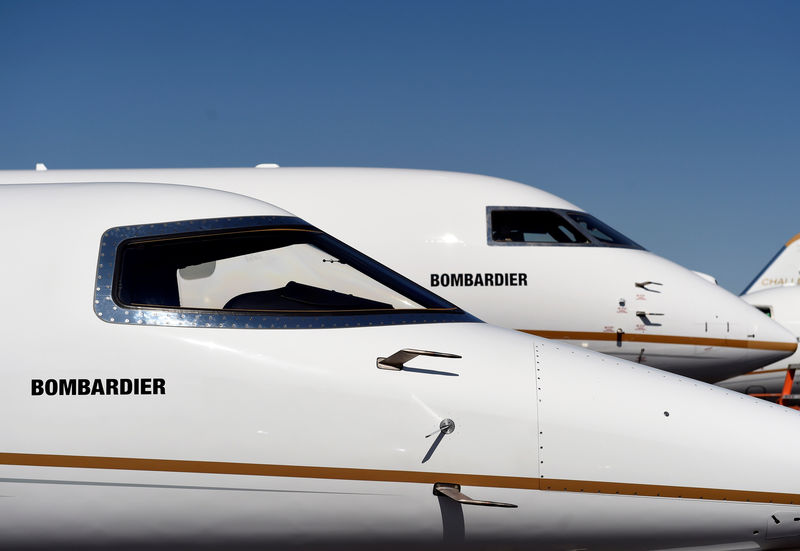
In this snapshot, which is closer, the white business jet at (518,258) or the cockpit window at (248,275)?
the cockpit window at (248,275)

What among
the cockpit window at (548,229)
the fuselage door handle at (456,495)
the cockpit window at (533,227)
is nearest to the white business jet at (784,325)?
the cockpit window at (548,229)

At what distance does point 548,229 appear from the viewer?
11352 millimetres

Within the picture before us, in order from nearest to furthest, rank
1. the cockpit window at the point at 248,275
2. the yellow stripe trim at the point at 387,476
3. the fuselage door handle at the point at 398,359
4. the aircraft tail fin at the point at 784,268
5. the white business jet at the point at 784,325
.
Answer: the yellow stripe trim at the point at 387,476 → the fuselage door handle at the point at 398,359 → the cockpit window at the point at 248,275 → the white business jet at the point at 784,325 → the aircraft tail fin at the point at 784,268

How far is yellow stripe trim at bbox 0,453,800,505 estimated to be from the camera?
3.71m

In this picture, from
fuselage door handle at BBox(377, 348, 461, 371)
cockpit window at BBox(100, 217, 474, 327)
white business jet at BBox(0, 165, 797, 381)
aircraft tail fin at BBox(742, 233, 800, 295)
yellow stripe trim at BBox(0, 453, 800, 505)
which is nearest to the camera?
yellow stripe trim at BBox(0, 453, 800, 505)

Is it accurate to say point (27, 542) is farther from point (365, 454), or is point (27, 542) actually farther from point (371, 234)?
point (371, 234)

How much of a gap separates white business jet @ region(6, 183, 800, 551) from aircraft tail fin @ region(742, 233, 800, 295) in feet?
106

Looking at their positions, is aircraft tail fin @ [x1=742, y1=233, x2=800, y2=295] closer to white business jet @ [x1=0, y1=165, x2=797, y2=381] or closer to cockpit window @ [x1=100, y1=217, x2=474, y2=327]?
white business jet @ [x1=0, y1=165, x2=797, y2=381]

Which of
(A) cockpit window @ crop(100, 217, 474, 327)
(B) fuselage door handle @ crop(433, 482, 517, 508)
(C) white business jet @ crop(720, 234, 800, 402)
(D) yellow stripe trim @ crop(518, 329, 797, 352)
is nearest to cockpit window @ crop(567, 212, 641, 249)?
(D) yellow stripe trim @ crop(518, 329, 797, 352)

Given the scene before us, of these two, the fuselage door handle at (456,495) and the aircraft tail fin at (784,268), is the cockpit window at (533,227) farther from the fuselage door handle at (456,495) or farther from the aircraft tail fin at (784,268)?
the aircraft tail fin at (784,268)

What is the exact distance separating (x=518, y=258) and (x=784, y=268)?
26.3m

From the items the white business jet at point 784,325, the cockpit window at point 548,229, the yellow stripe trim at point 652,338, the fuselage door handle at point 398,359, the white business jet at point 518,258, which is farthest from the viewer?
the white business jet at point 784,325

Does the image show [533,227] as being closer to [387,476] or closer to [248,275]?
[248,275]

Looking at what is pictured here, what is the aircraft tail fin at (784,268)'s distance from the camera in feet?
108
